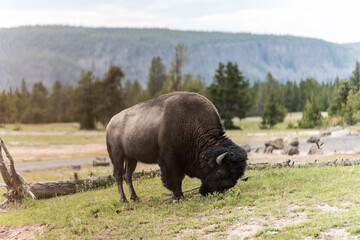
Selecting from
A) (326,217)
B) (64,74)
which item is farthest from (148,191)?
(64,74)

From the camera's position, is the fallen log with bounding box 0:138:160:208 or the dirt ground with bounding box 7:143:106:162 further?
the dirt ground with bounding box 7:143:106:162

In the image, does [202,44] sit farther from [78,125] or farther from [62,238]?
[62,238]

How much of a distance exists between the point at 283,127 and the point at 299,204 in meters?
18.9

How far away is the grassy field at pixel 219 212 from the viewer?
5.90 m

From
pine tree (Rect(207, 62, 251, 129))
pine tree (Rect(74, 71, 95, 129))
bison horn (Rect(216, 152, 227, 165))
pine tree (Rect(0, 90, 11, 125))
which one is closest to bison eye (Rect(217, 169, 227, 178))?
bison horn (Rect(216, 152, 227, 165))

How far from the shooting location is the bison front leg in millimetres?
8492

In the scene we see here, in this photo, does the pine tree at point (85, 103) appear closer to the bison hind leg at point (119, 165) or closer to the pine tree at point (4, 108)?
the pine tree at point (4, 108)

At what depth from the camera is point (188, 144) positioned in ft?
28.0

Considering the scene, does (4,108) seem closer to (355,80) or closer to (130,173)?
(130,173)

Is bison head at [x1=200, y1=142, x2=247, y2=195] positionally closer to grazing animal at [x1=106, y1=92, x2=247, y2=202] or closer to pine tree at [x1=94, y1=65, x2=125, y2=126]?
grazing animal at [x1=106, y1=92, x2=247, y2=202]

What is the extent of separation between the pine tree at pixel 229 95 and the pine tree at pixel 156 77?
2821 mm

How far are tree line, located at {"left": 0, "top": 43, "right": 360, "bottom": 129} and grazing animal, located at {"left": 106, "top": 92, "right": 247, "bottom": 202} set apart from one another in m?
11.8

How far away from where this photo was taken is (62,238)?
7.77 m

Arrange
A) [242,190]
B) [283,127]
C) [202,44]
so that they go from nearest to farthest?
[242,190]
[283,127]
[202,44]
